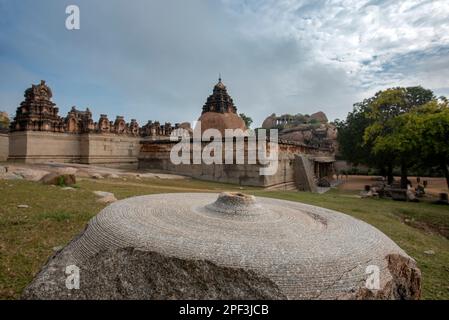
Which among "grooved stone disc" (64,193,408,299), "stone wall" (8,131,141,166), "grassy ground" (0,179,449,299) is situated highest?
"stone wall" (8,131,141,166)

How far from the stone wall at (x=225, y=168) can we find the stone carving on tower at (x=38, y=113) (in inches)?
259

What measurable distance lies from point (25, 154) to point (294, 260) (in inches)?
827

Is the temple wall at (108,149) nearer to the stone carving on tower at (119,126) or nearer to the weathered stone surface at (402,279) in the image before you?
the stone carving on tower at (119,126)

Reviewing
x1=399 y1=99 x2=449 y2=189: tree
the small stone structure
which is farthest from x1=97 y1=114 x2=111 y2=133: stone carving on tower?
x1=399 y1=99 x2=449 y2=189: tree

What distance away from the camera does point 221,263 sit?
208 centimetres

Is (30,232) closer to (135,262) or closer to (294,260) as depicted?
(135,262)

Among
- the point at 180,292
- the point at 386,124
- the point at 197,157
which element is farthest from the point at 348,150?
the point at 180,292

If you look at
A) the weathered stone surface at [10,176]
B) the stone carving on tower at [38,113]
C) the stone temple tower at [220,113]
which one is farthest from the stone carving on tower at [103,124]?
the weathered stone surface at [10,176]

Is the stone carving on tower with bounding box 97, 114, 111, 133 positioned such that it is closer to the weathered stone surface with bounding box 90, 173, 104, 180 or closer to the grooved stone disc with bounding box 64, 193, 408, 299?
the weathered stone surface with bounding box 90, 173, 104, 180

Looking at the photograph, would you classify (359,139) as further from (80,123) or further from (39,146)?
(39,146)

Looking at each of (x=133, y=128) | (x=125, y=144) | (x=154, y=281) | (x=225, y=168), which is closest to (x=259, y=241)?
(x=154, y=281)

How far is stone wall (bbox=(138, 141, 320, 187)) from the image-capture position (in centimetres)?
1488

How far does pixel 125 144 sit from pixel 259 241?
23.9 meters
